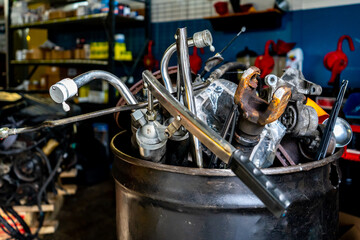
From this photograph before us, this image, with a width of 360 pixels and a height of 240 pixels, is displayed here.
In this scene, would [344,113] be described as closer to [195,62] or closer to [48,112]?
[195,62]

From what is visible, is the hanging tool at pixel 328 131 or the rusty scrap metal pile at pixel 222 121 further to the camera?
the hanging tool at pixel 328 131

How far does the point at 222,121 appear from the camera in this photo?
789mm

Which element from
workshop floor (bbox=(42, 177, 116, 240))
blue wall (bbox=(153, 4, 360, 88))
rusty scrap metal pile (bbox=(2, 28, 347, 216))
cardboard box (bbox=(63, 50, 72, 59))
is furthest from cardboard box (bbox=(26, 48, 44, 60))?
rusty scrap metal pile (bbox=(2, 28, 347, 216))

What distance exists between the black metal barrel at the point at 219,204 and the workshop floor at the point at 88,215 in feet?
3.99

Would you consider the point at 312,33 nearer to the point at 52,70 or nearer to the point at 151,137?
the point at 151,137

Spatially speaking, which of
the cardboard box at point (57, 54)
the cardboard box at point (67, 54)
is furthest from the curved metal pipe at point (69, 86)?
the cardboard box at point (57, 54)

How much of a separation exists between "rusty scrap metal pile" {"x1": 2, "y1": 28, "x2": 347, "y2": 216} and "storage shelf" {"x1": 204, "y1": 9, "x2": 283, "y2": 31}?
1.66m

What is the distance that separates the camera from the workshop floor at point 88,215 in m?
1.78

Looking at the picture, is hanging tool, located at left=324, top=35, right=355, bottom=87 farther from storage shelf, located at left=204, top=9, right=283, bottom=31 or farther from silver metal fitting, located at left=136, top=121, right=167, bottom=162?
silver metal fitting, located at left=136, top=121, right=167, bottom=162

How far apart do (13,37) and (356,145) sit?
3893 millimetres

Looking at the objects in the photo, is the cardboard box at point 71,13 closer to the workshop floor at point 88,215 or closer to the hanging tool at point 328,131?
the workshop floor at point 88,215

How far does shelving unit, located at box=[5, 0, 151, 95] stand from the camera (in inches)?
109

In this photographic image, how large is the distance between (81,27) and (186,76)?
3.21m

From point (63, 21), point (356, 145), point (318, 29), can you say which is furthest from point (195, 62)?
point (63, 21)
